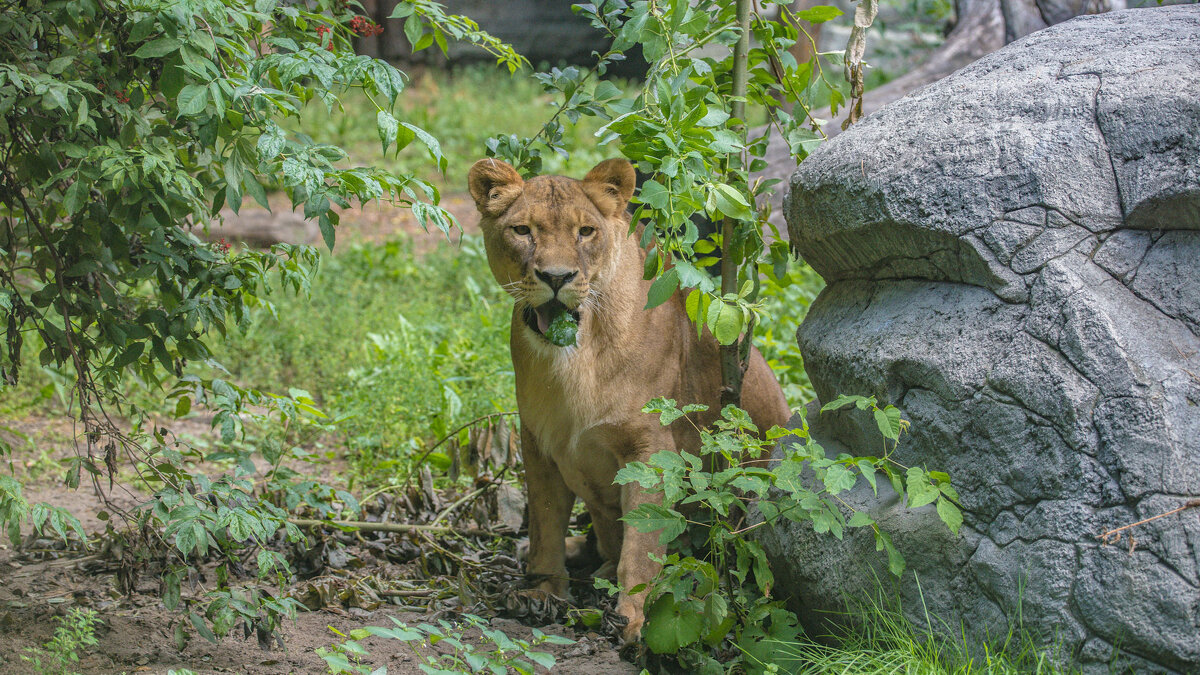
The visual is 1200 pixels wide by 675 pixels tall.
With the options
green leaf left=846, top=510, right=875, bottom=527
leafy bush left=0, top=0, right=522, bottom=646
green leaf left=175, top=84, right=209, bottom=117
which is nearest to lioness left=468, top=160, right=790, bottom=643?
leafy bush left=0, top=0, right=522, bottom=646

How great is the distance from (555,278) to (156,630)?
75.8 inches

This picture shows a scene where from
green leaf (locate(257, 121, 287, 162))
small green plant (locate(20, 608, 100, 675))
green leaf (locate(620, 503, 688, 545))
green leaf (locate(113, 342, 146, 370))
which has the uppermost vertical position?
green leaf (locate(257, 121, 287, 162))

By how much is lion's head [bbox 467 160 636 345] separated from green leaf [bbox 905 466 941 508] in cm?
154

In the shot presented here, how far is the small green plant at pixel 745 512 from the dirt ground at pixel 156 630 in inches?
15.2

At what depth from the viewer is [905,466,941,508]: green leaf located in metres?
2.88

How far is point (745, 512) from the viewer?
3.40 metres

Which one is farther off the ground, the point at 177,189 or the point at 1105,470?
the point at 177,189

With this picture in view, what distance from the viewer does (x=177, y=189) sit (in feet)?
11.1

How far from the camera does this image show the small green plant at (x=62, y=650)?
3.07m

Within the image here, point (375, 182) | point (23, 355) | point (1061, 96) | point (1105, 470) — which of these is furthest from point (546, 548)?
point (23, 355)

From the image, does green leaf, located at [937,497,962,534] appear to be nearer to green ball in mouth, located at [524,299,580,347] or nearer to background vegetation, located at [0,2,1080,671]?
background vegetation, located at [0,2,1080,671]

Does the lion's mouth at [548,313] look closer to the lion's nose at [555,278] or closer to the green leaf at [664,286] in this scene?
the lion's nose at [555,278]

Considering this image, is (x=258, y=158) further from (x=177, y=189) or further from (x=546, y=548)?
(x=546, y=548)

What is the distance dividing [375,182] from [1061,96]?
2.04 metres
